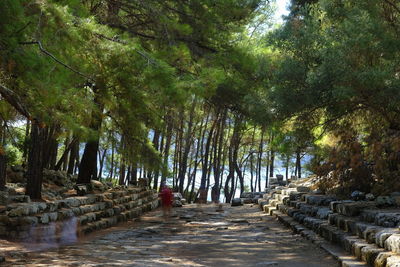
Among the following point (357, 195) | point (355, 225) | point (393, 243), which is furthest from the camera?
point (357, 195)

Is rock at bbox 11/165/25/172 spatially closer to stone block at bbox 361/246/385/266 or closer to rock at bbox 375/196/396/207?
rock at bbox 375/196/396/207

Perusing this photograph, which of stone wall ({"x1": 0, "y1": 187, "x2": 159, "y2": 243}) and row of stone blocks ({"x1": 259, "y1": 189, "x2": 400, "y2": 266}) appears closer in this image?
row of stone blocks ({"x1": 259, "y1": 189, "x2": 400, "y2": 266})

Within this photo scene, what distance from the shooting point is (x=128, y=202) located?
16.9 meters

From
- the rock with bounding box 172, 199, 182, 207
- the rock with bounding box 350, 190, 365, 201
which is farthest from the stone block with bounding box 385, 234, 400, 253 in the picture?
the rock with bounding box 172, 199, 182, 207

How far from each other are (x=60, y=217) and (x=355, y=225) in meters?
5.91

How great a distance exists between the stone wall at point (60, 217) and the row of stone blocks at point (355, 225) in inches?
185

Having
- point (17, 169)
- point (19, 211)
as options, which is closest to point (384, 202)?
point (19, 211)

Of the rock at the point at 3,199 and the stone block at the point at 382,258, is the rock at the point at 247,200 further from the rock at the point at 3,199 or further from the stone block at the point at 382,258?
the stone block at the point at 382,258

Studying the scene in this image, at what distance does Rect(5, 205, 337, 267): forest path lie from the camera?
7238 mm

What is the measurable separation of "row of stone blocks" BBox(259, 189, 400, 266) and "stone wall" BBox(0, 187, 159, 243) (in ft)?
15.4

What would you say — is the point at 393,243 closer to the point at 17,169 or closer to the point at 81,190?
the point at 81,190

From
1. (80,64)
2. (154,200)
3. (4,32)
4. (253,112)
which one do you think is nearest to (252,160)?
(154,200)

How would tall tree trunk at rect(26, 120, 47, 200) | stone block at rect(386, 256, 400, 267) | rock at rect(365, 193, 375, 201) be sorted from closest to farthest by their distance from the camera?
stone block at rect(386, 256, 400, 267)
rock at rect(365, 193, 375, 201)
tall tree trunk at rect(26, 120, 47, 200)

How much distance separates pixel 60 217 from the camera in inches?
412
